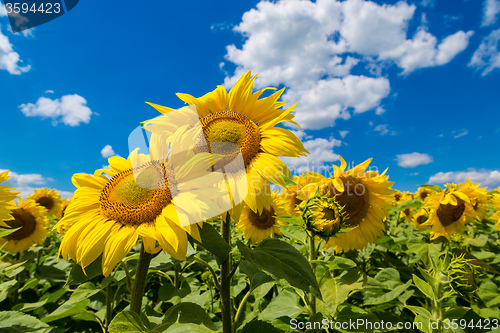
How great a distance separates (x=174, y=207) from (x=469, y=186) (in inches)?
172

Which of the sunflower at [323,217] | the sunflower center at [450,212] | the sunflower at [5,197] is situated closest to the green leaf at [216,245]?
the sunflower at [323,217]

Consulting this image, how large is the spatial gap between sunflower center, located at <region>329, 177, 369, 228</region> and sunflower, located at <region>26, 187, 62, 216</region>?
23.1 feet

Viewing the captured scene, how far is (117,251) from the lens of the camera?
1.36 meters

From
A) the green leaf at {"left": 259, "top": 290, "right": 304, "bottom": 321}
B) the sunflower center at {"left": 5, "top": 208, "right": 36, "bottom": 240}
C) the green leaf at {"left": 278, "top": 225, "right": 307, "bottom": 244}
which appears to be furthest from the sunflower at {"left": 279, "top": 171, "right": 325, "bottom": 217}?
the sunflower center at {"left": 5, "top": 208, "right": 36, "bottom": 240}

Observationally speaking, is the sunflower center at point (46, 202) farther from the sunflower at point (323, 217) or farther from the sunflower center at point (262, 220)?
the sunflower at point (323, 217)

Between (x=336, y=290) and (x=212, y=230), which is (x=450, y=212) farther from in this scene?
(x=212, y=230)

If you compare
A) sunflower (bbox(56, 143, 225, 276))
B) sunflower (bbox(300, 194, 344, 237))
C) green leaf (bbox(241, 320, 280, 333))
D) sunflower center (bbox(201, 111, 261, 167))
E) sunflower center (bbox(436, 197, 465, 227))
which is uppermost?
sunflower center (bbox(436, 197, 465, 227))

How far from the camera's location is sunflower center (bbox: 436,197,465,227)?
4004mm

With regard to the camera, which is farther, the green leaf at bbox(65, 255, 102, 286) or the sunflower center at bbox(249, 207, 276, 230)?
the sunflower center at bbox(249, 207, 276, 230)

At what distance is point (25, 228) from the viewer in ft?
15.7

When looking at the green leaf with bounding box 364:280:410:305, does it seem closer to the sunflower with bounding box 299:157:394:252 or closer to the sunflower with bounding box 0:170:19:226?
the sunflower with bounding box 299:157:394:252

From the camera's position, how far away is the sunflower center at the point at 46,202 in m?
7.48

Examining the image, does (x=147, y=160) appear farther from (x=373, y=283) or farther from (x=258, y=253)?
(x=373, y=283)

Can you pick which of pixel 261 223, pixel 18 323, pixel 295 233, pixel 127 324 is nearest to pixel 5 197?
pixel 18 323
